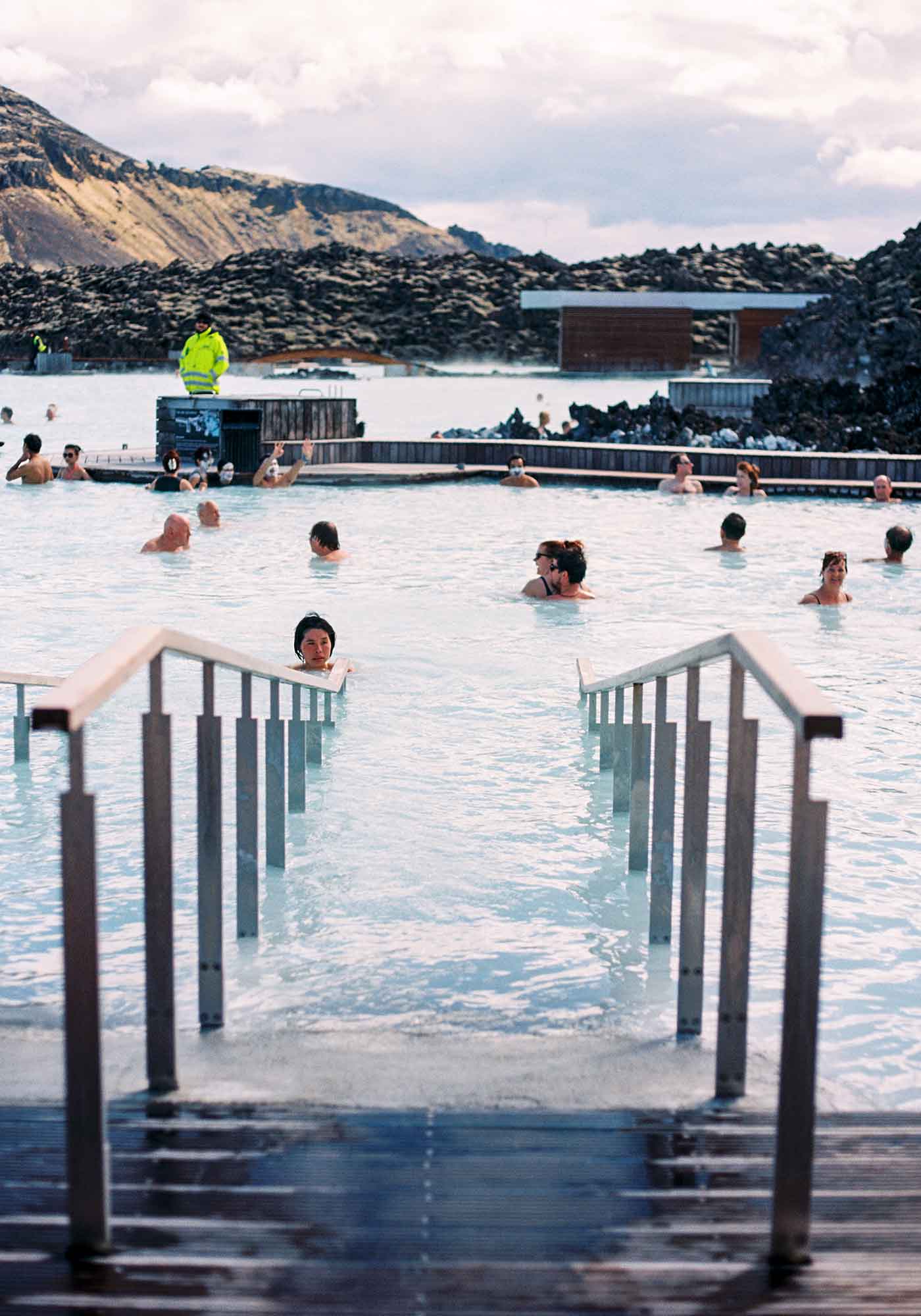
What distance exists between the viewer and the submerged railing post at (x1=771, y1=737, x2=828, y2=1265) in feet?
6.65

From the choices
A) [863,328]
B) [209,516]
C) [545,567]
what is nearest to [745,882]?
[545,567]

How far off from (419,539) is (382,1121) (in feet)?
42.3

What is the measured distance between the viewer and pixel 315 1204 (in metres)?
2.20

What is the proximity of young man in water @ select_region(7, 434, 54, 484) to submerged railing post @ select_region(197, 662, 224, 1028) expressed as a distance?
1615cm

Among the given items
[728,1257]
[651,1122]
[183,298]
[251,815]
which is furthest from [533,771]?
[183,298]

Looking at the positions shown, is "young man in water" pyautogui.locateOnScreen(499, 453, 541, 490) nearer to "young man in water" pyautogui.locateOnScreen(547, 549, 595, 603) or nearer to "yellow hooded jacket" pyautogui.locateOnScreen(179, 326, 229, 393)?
"yellow hooded jacket" pyautogui.locateOnScreen(179, 326, 229, 393)

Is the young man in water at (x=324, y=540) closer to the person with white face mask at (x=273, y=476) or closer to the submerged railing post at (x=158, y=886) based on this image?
the person with white face mask at (x=273, y=476)

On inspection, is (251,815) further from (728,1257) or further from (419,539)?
(419,539)

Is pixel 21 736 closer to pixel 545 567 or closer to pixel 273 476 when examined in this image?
pixel 545 567

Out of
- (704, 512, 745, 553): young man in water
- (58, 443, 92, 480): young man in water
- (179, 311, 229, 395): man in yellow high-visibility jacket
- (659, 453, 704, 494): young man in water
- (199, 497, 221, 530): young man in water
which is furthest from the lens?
(58, 443, 92, 480): young man in water

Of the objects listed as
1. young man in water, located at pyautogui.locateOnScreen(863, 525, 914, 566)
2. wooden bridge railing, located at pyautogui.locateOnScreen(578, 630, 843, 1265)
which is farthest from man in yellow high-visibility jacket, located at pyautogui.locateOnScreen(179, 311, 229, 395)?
wooden bridge railing, located at pyautogui.locateOnScreen(578, 630, 843, 1265)

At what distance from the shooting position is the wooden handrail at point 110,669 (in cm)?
191

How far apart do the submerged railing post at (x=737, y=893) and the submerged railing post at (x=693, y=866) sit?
0.36 metres

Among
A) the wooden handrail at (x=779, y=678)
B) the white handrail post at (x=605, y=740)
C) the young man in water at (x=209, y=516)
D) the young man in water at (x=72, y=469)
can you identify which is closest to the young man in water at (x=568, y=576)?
the white handrail post at (x=605, y=740)
